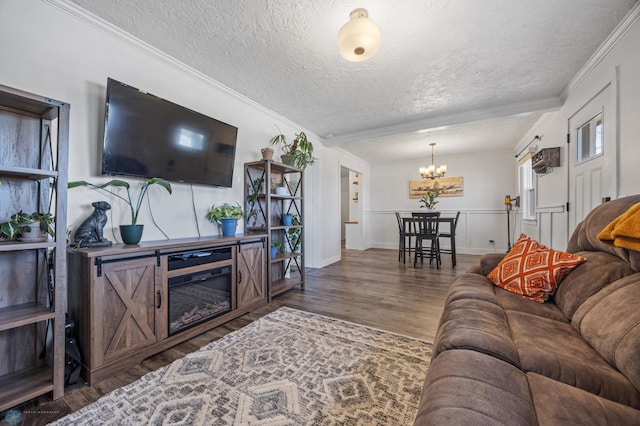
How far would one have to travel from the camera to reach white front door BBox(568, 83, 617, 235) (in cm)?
210

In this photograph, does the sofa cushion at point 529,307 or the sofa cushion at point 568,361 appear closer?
the sofa cushion at point 568,361

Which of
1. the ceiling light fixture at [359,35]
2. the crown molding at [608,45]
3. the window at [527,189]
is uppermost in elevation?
the crown molding at [608,45]

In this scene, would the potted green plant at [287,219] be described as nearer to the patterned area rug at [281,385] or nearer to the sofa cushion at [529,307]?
the patterned area rug at [281,385]

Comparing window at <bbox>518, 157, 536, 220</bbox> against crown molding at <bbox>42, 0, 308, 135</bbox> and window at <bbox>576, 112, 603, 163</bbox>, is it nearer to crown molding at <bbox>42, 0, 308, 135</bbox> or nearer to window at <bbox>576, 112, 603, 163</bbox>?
window at <bbox>576, 112, 603, 163</bbox>

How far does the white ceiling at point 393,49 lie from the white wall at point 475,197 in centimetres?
278

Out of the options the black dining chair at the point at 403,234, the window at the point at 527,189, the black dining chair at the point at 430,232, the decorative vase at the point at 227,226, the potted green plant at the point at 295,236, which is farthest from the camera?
the black dining chair at the point at 403,234

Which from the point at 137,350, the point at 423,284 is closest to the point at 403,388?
the point at 137,350

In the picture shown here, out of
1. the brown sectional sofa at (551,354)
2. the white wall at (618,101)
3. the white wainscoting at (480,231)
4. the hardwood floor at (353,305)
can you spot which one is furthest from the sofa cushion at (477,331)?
the white wainscoting at (480,231)

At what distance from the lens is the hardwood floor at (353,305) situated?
1.38m

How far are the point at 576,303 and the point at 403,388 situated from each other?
993 millimetres

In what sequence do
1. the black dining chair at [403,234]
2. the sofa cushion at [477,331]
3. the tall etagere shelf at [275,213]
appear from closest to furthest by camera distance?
1. the sofa cushion at [477,331]
2. the tall etagere shelf at [275,213]
3. the black dining chair at [403,234]

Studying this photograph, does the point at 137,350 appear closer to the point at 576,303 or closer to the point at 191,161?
the point at 191,161

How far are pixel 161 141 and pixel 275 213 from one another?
5.45 ft

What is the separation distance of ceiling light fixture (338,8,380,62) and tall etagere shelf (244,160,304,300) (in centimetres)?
150
